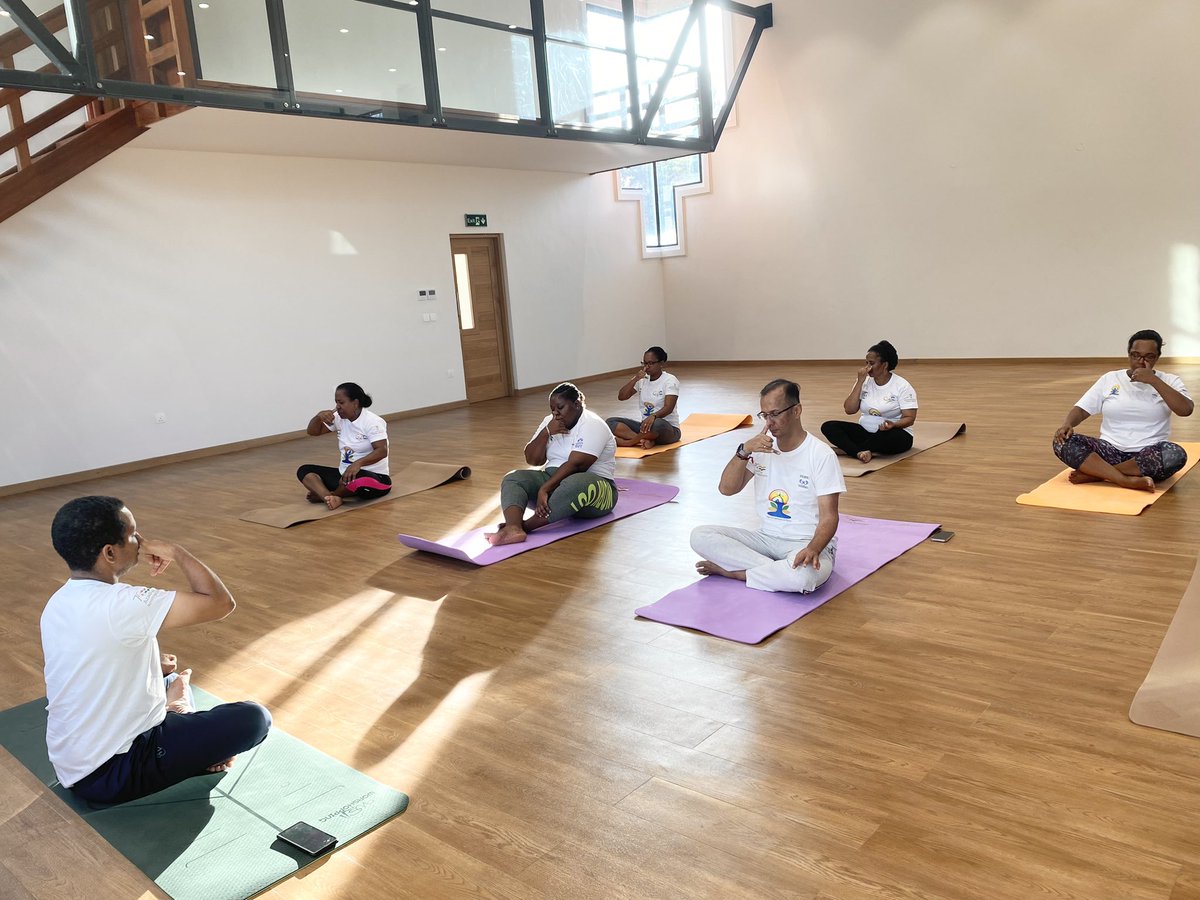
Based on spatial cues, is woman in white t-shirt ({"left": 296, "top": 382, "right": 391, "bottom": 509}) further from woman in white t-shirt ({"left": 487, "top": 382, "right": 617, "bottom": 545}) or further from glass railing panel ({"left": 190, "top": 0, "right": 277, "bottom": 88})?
glass railing panel ({"left": 190, "top": 0, "right": 277, "bottom": 88})

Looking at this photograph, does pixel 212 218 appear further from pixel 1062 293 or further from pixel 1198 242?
pixel 1198 242

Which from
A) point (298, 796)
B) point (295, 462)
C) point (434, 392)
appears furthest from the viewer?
point (434, 392)

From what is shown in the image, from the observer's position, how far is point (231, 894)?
189cm

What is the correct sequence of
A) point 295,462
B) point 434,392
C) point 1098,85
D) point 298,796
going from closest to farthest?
point 298,796 < point 295,462 < point 1098,85 < point 434,392

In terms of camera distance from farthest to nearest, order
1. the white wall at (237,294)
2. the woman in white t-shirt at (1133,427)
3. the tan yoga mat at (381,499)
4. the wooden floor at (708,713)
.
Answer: the white wall at (237,294), the tan yoga mat at (381,499), the woman in white t-shirt at (1133,427), the wooden floor at (708,713)

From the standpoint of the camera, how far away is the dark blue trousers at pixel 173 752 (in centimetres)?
218

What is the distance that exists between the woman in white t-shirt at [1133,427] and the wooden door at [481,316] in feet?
22.9

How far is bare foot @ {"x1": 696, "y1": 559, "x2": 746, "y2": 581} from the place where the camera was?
11.5 feet

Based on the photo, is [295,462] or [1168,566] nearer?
[1168,566]

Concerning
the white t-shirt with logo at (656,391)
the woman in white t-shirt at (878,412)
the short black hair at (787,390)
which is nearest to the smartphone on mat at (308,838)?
the short black hair at (787,390)

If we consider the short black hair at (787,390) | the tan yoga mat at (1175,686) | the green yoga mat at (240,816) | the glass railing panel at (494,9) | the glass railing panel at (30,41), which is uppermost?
the glass railing panel at (494,9)

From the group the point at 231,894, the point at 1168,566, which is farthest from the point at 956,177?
the point at 231,894

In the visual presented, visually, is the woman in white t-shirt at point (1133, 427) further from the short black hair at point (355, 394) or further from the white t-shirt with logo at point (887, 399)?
the short black hair at point (355, 394)

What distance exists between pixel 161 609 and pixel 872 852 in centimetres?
171
